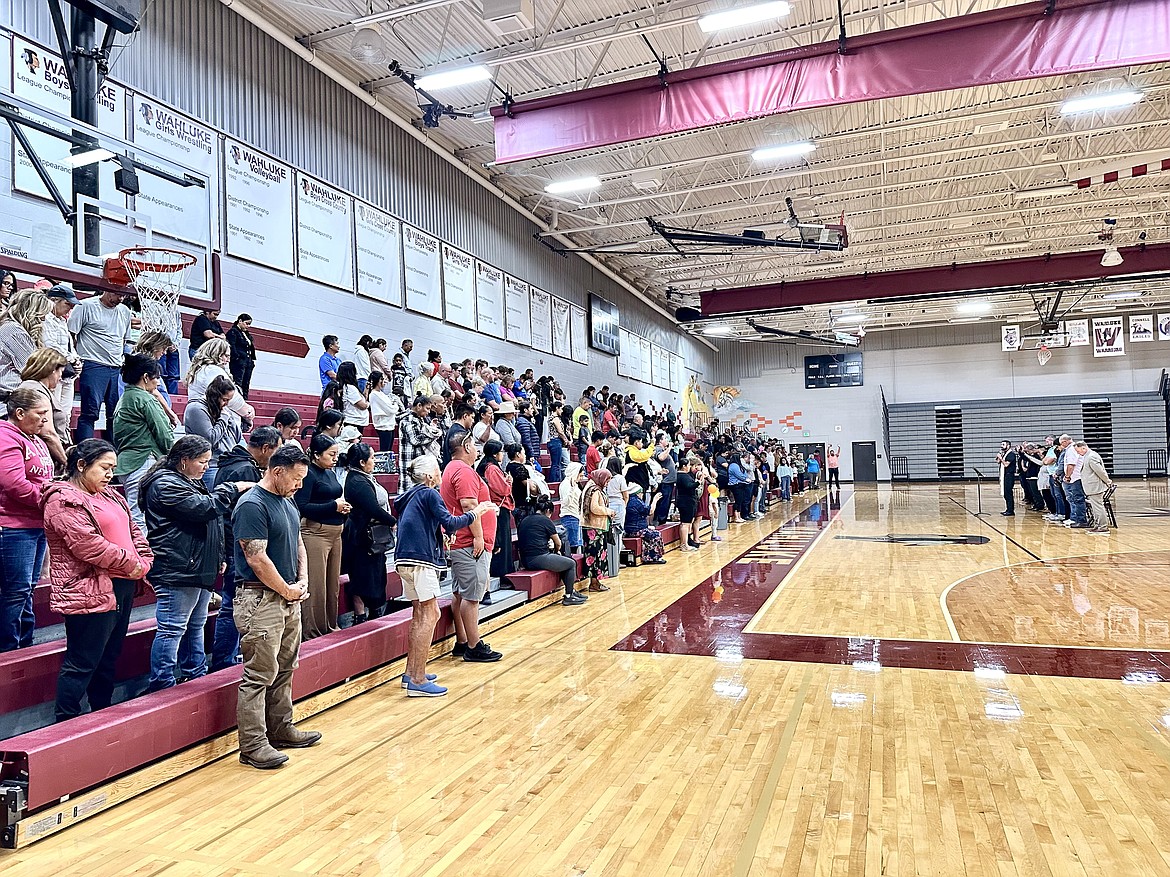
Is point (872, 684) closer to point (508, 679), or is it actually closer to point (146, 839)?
point (508, 679)

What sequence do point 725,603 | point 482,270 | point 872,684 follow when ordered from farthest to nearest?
point 482,270 < point 725,603 < point 872,684

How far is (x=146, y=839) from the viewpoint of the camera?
2961 millimetres

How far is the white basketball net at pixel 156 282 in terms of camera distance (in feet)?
21.8

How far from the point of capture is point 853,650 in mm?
5664

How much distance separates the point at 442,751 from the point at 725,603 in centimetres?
431

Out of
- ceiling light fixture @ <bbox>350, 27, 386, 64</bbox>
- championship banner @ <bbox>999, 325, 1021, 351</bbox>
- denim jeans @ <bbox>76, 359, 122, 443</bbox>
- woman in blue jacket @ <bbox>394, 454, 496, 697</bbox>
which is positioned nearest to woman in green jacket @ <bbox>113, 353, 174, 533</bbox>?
denim jeans @ <bbox>76, 359, 122, 443</bbox>

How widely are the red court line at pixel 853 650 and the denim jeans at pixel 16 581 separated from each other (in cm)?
380

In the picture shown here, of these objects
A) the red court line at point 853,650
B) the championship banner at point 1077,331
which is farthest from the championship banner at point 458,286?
the championship banner at point 1077,331

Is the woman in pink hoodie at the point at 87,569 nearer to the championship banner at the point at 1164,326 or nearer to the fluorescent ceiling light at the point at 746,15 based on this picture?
the fluorescent ceiling light at the point at 746,15

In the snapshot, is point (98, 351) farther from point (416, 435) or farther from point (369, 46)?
point (369, 46)

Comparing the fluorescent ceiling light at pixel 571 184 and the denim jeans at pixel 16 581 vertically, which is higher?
the fluorescent ceiling light at pixel 571 184

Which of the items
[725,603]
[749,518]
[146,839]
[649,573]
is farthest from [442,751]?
[749,518]

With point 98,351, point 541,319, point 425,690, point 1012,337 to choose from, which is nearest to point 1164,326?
point 1012,337

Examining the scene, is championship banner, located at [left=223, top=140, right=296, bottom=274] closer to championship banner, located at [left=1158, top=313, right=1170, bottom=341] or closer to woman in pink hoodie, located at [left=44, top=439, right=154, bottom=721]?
woman in pink hoodie, located at [left=44, top=439, right=154, bottom=721]
